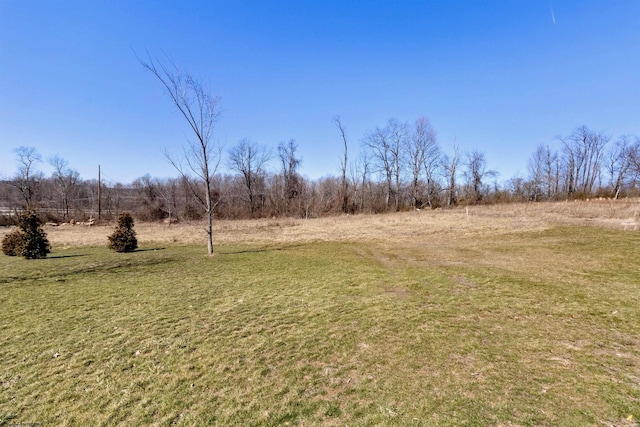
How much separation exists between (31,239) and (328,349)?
16.2 meters

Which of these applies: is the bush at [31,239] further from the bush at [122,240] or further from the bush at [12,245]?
the bush at [122,240]

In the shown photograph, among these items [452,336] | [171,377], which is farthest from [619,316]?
[171,377]

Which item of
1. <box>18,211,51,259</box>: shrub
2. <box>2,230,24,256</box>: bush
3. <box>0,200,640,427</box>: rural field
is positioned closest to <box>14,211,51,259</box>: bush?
<box>18,211,51,259</box>: shrub

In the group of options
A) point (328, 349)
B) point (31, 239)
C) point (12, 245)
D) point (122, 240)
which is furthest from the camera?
point (122, 240)

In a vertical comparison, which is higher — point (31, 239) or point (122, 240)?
point (31, 239)

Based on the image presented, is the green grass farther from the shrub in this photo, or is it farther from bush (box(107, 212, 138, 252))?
bush (box(107, 212, 138, 252))

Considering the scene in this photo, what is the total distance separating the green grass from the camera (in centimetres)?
276

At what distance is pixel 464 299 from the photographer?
6082 mm

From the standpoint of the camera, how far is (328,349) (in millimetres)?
4039

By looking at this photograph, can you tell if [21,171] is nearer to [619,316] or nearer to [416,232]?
[416,232]

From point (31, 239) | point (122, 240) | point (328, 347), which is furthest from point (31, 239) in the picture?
point (328, 347)

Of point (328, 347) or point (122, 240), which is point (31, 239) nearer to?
point (122, 240)

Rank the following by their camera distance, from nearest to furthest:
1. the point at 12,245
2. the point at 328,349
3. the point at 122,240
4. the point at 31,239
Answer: the point at 328,349 < the point at 31,239 < the point at 12,245 < the point at 122,240

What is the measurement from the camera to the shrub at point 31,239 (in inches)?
505
